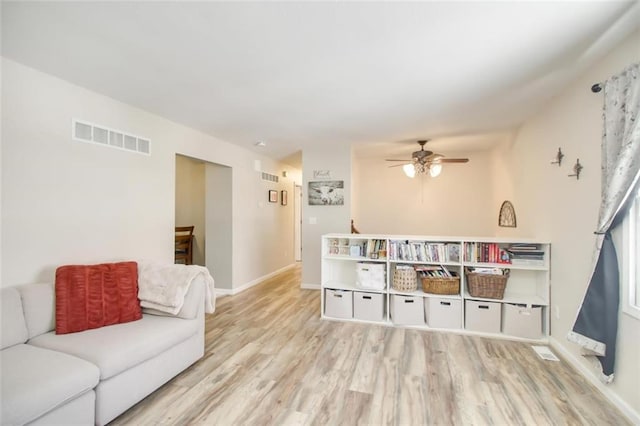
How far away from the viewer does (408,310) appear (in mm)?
3256

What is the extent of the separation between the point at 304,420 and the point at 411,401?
2.43 ft

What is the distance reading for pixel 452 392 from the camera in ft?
6.68

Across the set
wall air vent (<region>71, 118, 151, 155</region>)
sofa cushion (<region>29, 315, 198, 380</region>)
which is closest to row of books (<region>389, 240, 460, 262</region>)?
sofa cushion (<region>29, 315, 198, 380</region>)

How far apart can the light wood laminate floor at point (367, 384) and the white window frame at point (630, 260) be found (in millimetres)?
714

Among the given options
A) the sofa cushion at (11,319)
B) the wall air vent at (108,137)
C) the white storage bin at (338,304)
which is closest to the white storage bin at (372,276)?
the white storage bin at (338,304)

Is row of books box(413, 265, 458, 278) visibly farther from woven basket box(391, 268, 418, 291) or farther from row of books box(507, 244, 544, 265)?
row of books box(507, 244, 544, 265)

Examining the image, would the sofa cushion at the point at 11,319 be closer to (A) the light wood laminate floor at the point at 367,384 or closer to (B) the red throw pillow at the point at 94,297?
(B) the red throw pillow at the point at 94,297

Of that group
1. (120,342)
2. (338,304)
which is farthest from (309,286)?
(120,342)

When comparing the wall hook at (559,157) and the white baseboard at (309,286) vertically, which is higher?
the wall hook at (559,157)

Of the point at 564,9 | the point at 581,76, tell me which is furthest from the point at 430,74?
the point at 581,76


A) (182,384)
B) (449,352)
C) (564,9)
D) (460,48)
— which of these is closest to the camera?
(564,9)

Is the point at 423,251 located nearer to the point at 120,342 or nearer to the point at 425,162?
the point at 425,162

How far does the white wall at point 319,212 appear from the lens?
4.75 metres

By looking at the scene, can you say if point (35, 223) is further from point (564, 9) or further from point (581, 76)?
point (581, 76)
